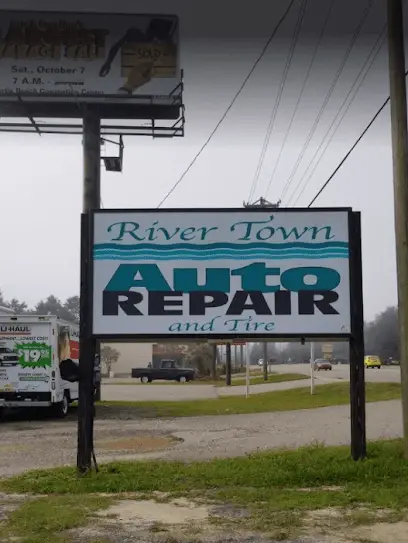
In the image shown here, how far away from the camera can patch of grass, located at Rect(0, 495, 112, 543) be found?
654 cm

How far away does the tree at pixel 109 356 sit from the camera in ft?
264

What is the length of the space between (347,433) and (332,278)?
539 centimetres

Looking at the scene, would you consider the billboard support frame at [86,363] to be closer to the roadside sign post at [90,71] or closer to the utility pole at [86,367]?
the utility pole at [86,367]

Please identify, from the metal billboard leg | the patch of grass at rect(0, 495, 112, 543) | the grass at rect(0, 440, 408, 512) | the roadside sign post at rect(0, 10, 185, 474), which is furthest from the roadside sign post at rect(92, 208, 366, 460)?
the roadside sign post at rect(0, 10, 185, 474)

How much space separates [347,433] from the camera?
14.2m

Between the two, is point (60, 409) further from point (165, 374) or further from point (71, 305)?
point (71, 305)

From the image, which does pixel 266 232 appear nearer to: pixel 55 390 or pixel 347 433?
pixel 347 433

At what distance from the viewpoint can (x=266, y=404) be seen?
23.5 meters

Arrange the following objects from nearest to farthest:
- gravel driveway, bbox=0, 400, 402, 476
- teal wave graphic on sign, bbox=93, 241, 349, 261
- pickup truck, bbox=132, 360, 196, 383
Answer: teal wave graphic on sign, bbox=93, 241, 349, 261 < gravel driveway, bbox=0, 400, 402, 476 < pickup truck, bbox=132, 360, 196, 383

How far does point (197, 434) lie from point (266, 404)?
29.3ft

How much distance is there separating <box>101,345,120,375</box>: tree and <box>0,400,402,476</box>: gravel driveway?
201ft

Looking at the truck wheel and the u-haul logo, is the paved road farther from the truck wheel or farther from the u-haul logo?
the u-haul logo

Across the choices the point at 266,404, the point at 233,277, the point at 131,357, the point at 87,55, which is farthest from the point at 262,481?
the point at 131,357

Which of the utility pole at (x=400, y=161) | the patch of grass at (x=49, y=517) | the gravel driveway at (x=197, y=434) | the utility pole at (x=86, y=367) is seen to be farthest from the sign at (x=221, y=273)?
the gravel driveway at (x=197, y=434)
